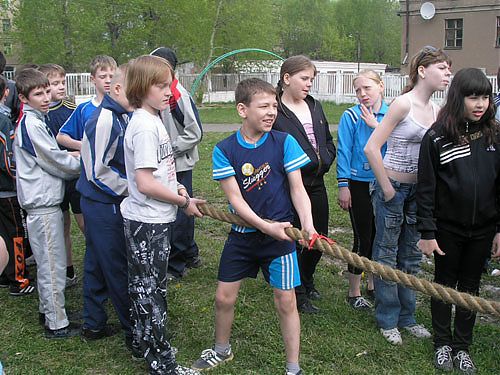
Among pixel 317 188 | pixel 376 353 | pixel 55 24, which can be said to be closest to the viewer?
pixel 376 353

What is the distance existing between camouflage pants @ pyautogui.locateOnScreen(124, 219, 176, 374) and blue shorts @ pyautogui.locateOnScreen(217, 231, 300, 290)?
Answer: 38cm

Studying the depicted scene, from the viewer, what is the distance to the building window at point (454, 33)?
34.5 meters

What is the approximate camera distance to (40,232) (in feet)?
13.2

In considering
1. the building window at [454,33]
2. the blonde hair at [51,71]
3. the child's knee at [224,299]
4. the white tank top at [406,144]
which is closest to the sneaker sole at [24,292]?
the blonde hair at [51,71]

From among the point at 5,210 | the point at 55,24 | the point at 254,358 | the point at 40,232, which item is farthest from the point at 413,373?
the point at 55,24

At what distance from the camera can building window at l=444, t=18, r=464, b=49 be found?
3447 cm

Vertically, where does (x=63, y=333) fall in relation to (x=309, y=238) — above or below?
below

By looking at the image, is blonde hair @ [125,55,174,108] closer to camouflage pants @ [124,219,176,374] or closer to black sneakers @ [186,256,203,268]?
camouflage pants @ [124,219,176,374]

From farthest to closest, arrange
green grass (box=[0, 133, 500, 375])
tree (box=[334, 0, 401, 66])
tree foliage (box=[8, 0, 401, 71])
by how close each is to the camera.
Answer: tree (box=[334, 0, 401, 66]) → tree foliage (box=[8, 0, 401, 71]) → green grass (box=[0, 133, 500, 375])

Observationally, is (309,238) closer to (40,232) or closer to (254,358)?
(254,358)

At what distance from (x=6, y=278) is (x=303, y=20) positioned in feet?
210

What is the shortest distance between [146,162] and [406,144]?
1.71 meters

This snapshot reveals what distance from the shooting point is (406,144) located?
382 cm

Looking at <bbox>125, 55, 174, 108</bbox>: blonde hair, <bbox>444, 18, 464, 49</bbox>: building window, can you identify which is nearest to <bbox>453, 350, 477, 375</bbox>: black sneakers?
<bbox>125, 55, 174, 108</bbox>: blonde hair
